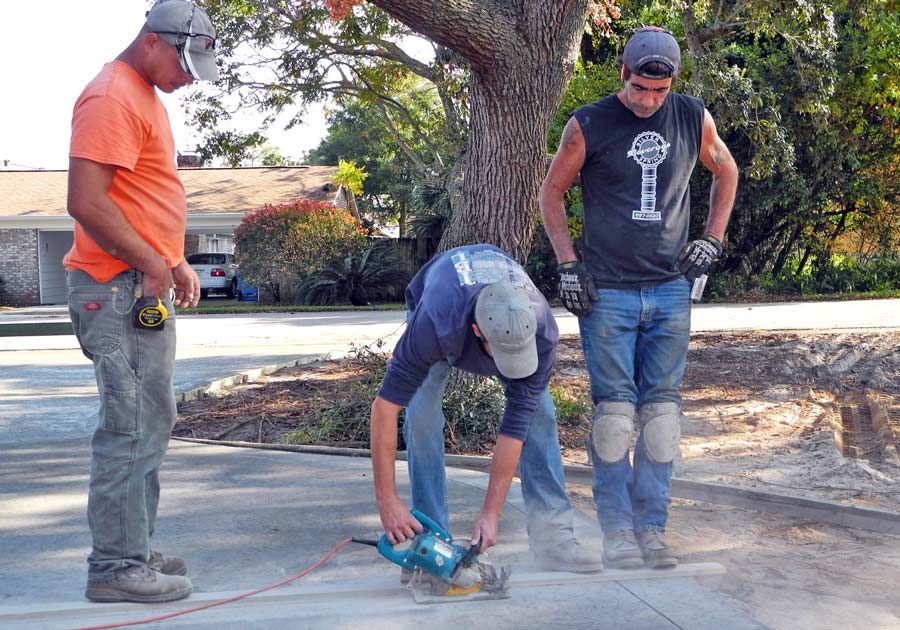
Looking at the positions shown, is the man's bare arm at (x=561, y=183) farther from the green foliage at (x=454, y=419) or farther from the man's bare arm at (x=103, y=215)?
the green foliage at (x=454, y=419)

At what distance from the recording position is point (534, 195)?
23.0 ft

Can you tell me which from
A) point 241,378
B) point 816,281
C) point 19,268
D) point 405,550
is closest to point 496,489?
point 405,550

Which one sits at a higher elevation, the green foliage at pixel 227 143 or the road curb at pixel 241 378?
the green foliage at pixel 227 143

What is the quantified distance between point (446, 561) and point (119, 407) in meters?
1.36

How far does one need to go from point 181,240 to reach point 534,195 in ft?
12.1

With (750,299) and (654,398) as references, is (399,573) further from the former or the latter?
(750,299)

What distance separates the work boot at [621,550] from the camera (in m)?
4.16

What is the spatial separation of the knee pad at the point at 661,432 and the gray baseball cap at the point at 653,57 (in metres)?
1.51

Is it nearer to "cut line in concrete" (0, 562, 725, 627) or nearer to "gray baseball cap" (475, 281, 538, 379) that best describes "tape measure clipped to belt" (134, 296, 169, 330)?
"cut line in concrete" (0, 562, 725, 627)

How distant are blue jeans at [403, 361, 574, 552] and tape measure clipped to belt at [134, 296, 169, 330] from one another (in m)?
1.07

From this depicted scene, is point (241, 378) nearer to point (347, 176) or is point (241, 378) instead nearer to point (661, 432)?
point (661, 432)

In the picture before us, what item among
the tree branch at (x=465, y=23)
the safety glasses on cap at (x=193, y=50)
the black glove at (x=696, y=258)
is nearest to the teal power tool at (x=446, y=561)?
the black glove at (x=696, y=258)

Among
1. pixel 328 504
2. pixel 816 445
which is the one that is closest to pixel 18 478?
pixel 328 504

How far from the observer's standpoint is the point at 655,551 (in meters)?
4.15
